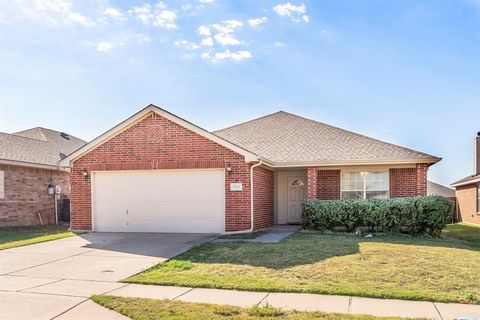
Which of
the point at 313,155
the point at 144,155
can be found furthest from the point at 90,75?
the point at 313,155

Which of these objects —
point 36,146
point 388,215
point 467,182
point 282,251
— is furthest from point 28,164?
point 467,182

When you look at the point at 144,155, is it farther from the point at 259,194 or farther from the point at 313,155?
the point at 313,155

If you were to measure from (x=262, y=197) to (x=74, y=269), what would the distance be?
823 cm

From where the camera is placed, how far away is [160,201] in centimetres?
1460

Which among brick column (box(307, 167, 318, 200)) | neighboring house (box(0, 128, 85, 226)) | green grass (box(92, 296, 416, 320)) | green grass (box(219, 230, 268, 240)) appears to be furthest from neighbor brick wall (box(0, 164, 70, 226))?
green grass (box(92, 296, 416, 320))

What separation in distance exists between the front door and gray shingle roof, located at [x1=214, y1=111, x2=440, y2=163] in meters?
1.88

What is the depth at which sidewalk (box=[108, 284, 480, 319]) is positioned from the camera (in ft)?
18.6

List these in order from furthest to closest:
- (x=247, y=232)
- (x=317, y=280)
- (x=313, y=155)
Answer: (x=313, y=155) < (x=247, y=232) < (x=317, y=280)

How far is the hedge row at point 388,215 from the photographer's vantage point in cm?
1399

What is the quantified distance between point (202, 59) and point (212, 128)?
7.67 metres

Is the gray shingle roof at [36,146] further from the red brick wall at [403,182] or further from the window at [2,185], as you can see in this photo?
the red brick wall at [403,182]

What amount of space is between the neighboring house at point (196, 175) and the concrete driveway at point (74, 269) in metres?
1.09

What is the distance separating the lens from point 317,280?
737 centimetres

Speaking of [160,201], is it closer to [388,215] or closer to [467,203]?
[388,215]
